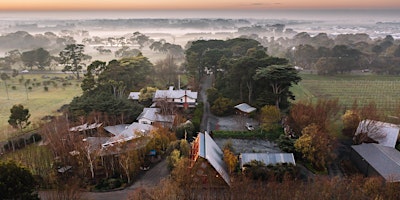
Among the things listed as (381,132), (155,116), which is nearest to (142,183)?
(155,116)

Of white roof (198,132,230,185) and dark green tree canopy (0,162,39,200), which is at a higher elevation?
dark green tree canopy (0,162,39,200)

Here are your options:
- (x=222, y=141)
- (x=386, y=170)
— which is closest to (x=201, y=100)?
(x=222, y=141)

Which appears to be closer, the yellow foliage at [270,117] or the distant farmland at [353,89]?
the yellow foliage at [270,117]

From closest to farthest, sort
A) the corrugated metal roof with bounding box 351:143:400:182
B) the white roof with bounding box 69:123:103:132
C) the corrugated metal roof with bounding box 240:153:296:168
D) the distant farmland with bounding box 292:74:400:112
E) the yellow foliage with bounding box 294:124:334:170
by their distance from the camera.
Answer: the corrugated metal roof with bounding box 351:143:400:182
the corrugated metal roof with bounding box 240:153:296:168
the yellow foliage with bounding box 294:124:334:170
the white roof with bounding box 69:123:103:132
the distant farmland with bounding box 292:74:400:112

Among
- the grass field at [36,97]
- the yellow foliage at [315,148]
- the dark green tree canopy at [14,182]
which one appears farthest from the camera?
the grass field at [36,97]

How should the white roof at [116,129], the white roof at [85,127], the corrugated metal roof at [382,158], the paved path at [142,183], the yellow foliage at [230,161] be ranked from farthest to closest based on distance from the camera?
1. the white roof at [116,129]
2. the white roof at [85,127]
3. the yellow foliage at [230,161]
4. the corrugated metal roof at [382,158]
5. the paved path at [142,183]

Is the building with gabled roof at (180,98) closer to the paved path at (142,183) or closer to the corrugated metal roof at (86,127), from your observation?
the corrugated metal roof at (86,127)

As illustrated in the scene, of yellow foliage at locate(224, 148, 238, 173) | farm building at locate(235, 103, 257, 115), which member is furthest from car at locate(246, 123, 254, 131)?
yellow foliage at locate(224, 148, 238, 173)

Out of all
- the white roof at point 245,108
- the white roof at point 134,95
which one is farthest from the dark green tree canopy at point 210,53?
the white roof at point 134,95

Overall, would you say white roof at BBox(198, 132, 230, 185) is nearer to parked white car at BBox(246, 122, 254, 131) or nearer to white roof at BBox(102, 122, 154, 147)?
white roof at BBox(102, 122, 154, 147)
